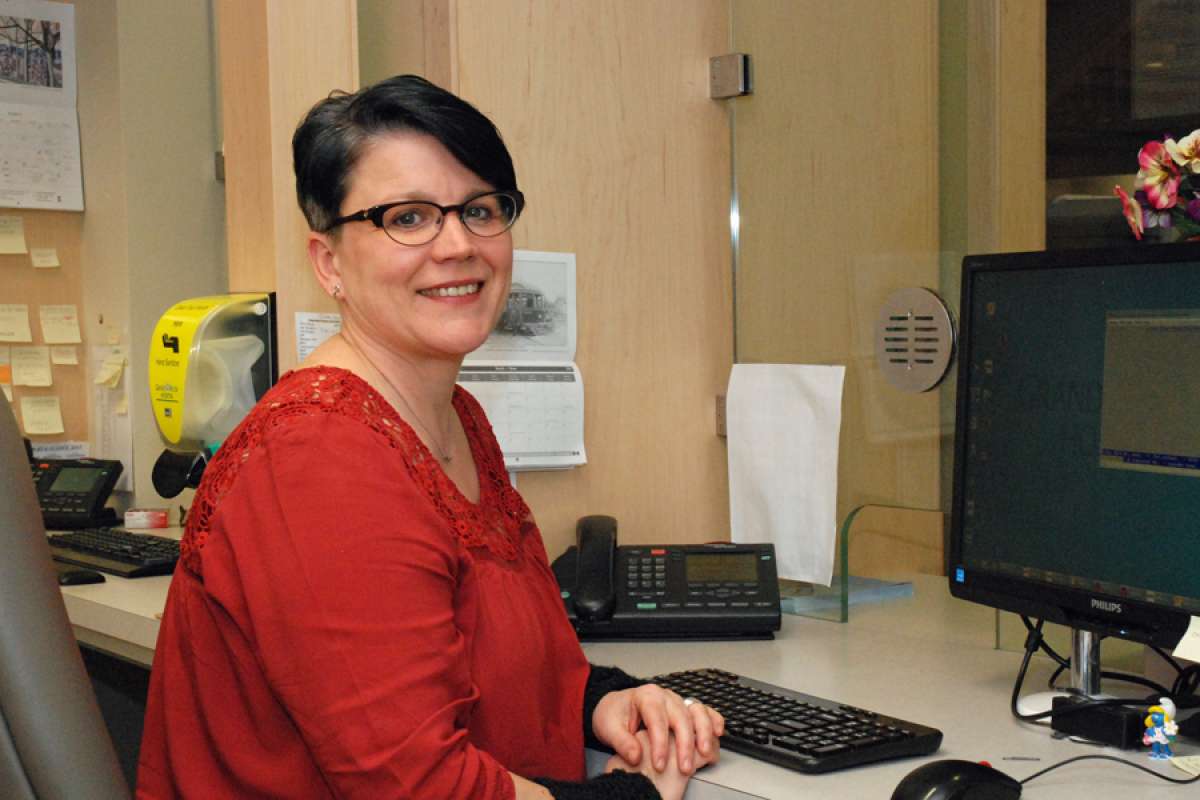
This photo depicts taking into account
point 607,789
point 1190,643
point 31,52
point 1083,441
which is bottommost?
point 607,789

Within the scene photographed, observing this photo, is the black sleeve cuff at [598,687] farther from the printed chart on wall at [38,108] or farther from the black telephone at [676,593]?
the printed chart on wall at [38,108]

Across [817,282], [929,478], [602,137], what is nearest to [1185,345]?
[929,478]

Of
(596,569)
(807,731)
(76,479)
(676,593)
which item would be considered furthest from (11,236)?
(807,731)

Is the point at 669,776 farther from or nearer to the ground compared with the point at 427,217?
nearer to the ground

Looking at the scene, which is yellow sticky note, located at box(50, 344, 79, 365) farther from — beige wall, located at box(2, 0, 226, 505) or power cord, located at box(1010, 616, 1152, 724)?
power cord, located at box(1010, 616, 1152, 724)

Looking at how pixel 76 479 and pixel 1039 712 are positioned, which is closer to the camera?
pixel 1039 712

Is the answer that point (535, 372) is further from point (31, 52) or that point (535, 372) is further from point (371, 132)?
point (31, 52)

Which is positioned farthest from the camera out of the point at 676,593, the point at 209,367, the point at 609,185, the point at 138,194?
the point at 138,194

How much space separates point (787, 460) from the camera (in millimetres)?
1939

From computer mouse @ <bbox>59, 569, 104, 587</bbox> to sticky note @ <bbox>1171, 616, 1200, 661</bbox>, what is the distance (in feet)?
5.12

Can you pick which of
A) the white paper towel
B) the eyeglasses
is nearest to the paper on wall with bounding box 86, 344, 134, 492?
the white paper towel

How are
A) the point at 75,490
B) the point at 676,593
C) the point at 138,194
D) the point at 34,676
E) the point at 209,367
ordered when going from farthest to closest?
the point at 138,194, the point at 75,490, the point at 209,367, the point at 676,593, the point at 34,676

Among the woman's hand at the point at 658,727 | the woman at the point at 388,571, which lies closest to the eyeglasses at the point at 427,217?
the woman at the point at 388,571

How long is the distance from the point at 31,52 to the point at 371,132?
6.92 feet
